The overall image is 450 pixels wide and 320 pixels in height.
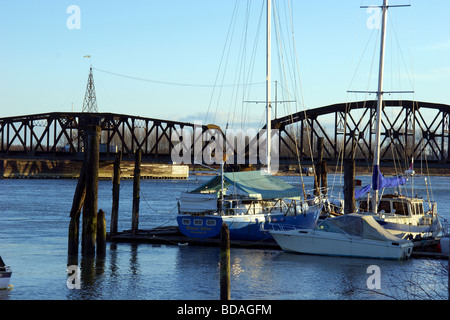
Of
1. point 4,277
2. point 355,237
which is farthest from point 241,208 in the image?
point 4,277

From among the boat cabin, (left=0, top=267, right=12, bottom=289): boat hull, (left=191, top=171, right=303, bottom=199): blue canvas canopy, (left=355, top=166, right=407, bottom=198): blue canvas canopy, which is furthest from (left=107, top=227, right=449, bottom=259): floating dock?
(left=0, top=267, right=12, bottom=289): boat hull

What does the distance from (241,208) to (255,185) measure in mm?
1882

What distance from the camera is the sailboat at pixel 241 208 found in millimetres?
38594

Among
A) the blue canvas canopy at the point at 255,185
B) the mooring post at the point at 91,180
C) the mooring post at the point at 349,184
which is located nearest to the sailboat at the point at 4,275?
the mooring post at the point at 91,180

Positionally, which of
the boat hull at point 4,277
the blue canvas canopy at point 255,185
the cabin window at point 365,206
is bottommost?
the boat hull at point 4,277

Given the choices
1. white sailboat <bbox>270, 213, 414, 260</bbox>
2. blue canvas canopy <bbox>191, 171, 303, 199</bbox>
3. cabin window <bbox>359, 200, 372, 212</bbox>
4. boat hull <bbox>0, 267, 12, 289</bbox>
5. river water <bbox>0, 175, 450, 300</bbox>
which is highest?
blue canvas canopy <bbox>191, 171, 303, 199</bbox>

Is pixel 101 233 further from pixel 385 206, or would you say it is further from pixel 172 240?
pixel 385 206

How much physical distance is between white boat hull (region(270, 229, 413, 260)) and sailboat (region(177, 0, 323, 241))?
3846 millimetres

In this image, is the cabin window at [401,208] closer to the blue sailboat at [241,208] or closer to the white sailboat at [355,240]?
the blue sailboat at [241,208]

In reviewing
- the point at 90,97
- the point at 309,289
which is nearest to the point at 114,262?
the point at 309,289

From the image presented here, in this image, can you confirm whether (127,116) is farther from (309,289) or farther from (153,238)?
(309,289)

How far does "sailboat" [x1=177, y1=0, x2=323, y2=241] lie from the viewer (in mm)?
38594

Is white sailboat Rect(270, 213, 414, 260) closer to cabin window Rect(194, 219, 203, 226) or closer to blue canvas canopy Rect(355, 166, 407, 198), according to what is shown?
blue canvas canopy Rect(355, 166, 407, 198)

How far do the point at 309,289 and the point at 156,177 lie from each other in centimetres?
15705
